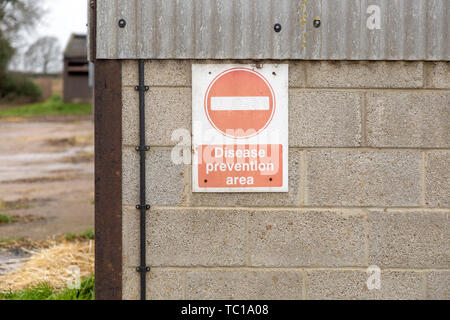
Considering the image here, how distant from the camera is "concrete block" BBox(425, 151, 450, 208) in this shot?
3924mm

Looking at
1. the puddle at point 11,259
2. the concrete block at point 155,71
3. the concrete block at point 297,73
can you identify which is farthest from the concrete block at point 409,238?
the puddle at point 11,259

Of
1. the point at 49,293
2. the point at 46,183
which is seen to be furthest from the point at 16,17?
the point at 49,293

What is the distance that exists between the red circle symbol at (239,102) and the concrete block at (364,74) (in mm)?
304

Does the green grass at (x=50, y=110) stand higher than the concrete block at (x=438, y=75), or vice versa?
the concrete block at (x=438, y=75)

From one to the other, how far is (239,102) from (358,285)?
1.37 metres

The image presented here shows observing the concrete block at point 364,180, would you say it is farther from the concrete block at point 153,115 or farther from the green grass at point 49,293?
the green grass at point 49,293

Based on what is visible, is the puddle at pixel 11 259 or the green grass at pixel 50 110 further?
the green grass at pixel 50 110

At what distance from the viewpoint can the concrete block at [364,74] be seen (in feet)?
12.8

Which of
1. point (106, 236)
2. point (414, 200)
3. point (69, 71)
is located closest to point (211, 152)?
point (106, 236)

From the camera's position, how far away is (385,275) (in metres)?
3.95

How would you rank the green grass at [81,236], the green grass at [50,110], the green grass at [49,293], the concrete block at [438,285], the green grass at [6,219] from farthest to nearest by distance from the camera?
1. the green grass at [50,110]
2. the green grass at [6,219]
3. the green grass at [81,236]
4. the green grass at [49,293]
5. the concrete block at [438,285]

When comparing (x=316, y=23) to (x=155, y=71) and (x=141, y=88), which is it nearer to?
(x=155, y=71)
